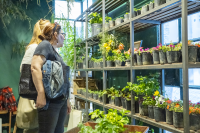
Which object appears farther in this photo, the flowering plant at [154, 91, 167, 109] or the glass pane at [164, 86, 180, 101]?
the glass pane at [164, 86, 180, 101]

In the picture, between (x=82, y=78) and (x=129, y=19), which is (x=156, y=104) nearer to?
(x=129, y=19)

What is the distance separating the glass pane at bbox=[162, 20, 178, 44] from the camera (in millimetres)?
2447

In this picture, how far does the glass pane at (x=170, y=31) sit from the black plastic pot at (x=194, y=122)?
1.12m

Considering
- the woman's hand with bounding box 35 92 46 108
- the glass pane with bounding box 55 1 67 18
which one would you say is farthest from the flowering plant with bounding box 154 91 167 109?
the glass pane with bounding box 55 1 67 18

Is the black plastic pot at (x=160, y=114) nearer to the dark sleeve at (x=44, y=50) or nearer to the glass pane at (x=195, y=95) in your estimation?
the glass pane at (x=195, y=95)

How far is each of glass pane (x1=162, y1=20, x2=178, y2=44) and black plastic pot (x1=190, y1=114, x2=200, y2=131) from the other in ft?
3.67

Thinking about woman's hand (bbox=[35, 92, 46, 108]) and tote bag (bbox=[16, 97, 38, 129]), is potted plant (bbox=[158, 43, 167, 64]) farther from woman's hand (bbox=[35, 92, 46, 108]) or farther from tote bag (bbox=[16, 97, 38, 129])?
tote bag (bbox=[16, 97, 38, 129])

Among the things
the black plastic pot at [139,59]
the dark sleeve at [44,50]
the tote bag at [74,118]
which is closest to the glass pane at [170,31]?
the black plastic pot at [139,59]

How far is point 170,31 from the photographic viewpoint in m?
2.53

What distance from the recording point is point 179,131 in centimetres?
166

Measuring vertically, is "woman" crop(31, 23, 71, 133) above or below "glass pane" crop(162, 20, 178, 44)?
below

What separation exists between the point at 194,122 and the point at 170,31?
130 centimetres

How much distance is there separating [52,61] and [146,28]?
5.52 ft

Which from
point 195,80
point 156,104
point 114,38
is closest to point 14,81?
point 114,38
